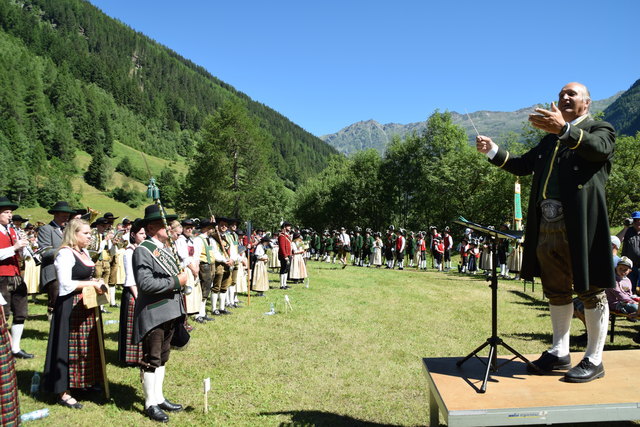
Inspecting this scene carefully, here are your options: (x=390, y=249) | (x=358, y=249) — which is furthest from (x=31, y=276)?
(x=358, y=249)

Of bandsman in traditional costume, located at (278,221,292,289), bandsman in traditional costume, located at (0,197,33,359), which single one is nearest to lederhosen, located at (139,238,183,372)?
bandsman in traditional costume, located at (0,197,33,359)

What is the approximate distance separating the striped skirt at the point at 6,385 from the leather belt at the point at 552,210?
4.41 meters

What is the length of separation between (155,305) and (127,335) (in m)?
1.69

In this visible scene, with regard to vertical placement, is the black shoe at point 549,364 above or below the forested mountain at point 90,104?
below

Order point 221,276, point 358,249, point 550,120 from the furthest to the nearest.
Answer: point 358,249 → point 221,276 → point 550,120

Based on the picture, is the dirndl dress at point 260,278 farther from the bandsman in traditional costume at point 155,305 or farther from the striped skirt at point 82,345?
the bandsman in traditional costume at point 155,305

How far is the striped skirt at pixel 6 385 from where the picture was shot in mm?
Result: 3094

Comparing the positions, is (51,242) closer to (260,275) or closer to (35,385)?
(35,385)

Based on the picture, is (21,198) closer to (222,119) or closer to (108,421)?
(222,119)

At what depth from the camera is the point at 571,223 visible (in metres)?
3.39

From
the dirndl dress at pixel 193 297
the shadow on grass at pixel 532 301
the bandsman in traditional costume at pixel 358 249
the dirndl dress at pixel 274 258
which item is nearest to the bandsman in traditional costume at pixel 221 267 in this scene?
the dirndl dress at pixel 193 297

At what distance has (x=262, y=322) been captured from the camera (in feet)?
32.6

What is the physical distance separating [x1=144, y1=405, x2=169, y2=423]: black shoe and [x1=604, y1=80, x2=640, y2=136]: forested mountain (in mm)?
184482

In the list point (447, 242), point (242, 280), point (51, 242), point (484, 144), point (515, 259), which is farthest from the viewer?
point (447, 242)
